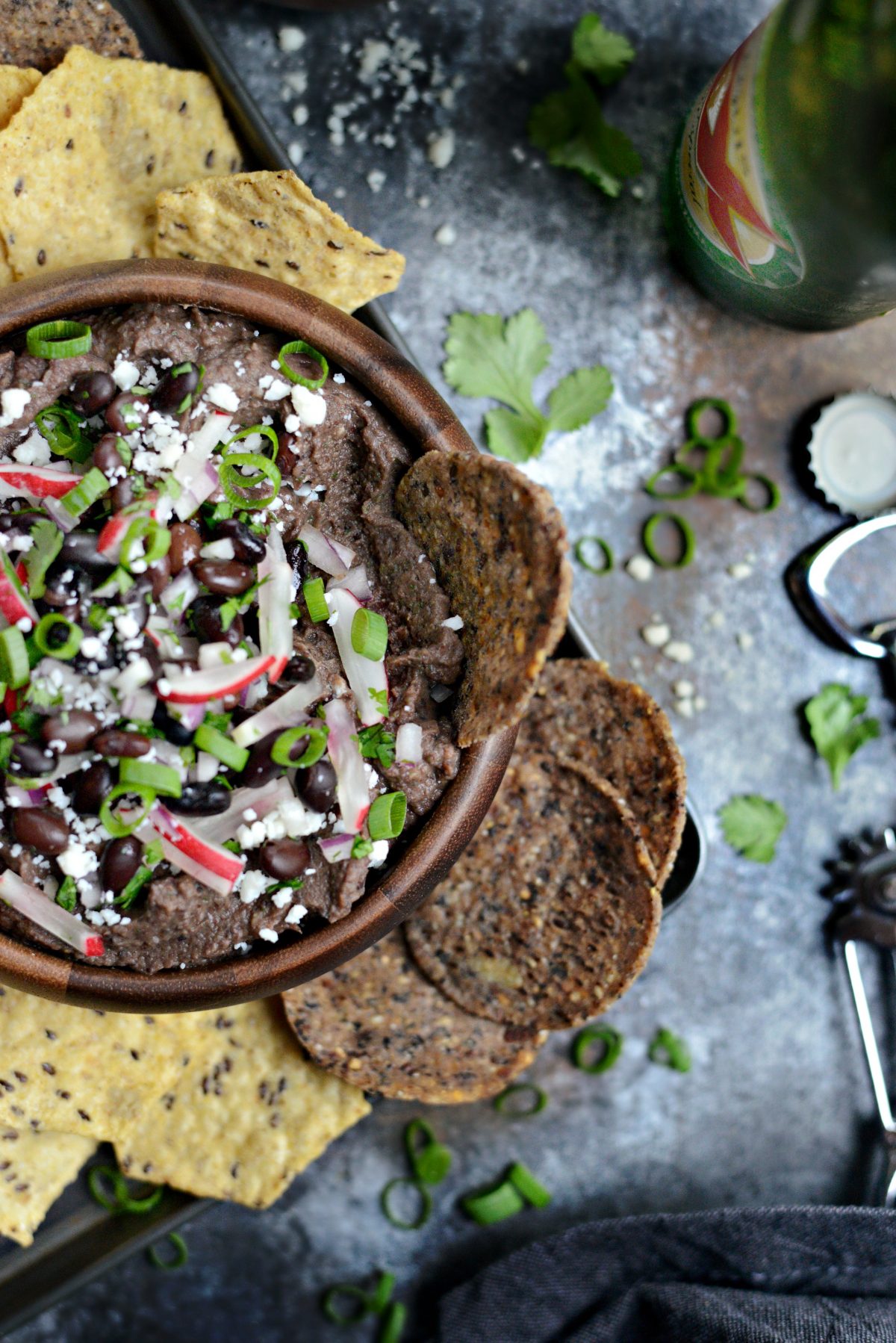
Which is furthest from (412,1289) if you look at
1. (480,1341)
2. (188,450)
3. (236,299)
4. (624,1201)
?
(236,299)

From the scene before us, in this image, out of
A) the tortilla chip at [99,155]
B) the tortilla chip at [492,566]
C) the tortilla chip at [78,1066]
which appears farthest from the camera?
the tortilla chip at [78,1066]

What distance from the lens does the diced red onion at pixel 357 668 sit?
1.72 metres

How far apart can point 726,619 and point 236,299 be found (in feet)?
4.34

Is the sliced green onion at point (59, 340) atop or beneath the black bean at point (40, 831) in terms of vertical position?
atop

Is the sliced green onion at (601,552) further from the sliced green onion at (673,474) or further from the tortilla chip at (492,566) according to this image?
the tortilla chip at (492,566)

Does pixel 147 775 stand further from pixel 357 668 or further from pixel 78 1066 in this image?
pixel 78 1066

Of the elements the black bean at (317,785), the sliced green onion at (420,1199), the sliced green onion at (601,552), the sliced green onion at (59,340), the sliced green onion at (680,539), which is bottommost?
the sliced green onion at (420,1199)

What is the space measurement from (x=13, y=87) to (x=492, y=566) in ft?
4.28

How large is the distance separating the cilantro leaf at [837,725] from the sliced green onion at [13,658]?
172 centimetres

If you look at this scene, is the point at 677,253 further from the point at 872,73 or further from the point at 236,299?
the point at 236,299

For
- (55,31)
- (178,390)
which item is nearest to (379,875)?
(178,390)

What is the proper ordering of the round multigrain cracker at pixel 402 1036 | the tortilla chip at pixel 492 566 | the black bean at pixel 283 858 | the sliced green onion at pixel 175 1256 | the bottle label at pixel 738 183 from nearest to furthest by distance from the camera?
the tortilla chip at pixel 492 566, the black bean at pixel 283 858, the bottle label at pixel 738 183, the round multigrain cracker at pixel 402 1036, the sliced green onion at pixel 175 1256

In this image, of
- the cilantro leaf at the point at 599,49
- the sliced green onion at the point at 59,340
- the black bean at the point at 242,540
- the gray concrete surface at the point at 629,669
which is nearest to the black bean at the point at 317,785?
the black bean at the point at 242,540

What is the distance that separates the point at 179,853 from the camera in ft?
5.51
